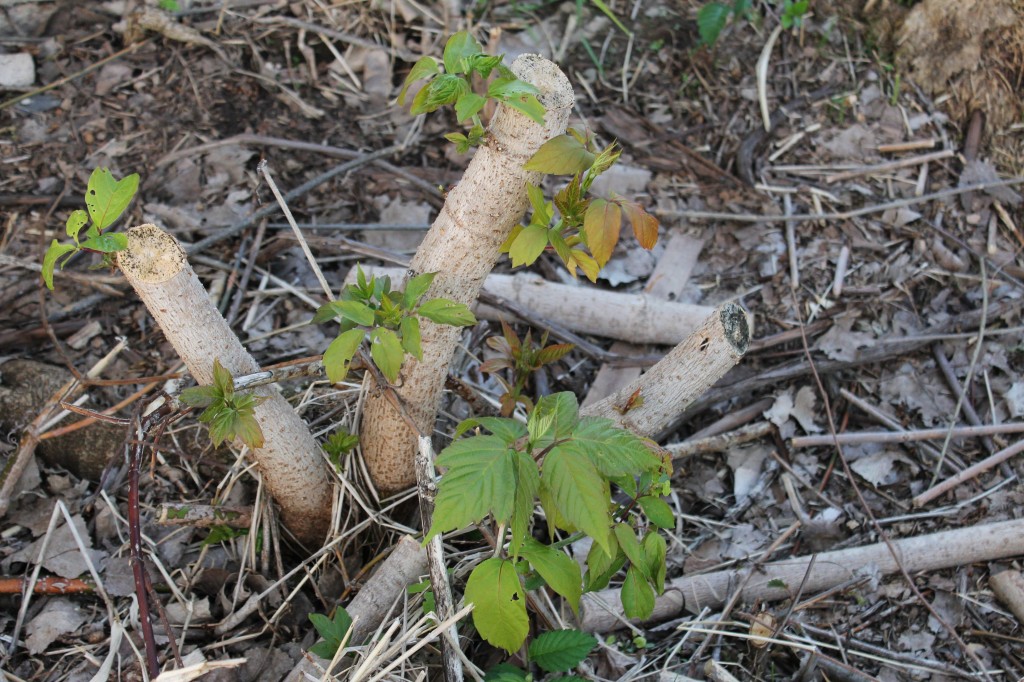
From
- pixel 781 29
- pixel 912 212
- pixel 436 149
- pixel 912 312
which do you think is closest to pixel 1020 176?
pixel 912 212

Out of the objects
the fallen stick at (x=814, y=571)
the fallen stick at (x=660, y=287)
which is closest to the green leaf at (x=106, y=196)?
the fallen stick at (x=814, y=571)

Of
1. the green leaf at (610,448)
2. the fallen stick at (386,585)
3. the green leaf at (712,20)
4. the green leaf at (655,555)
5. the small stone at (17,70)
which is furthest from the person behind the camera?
the green leaf at (712,20)

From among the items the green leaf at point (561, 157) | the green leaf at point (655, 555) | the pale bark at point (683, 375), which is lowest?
the green leaf at point (655, 555)

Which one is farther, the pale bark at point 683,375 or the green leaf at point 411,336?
the pale bark at point 683,375

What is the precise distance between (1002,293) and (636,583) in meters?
2.40

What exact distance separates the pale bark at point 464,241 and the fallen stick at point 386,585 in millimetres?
335

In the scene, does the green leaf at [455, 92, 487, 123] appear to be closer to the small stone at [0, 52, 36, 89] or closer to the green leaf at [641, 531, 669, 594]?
the green leaf at [641, 531, 669, 594]

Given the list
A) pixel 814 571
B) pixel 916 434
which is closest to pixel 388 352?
pixel 814 571

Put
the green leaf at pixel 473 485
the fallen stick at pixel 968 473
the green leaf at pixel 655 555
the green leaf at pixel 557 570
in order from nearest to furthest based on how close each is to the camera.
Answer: the green leaf at pixel 473 485 < the green leaf at pixel 557 570 < the green leaf at pixel 655 555 < the fallen stick at pixel 968 473

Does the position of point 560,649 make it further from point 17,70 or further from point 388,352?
point 17,70

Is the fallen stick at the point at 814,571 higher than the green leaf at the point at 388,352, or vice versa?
the green leaf at the point at 388,352

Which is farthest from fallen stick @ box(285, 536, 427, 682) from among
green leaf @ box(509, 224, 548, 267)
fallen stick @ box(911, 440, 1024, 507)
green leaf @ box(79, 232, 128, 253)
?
fallen stick @ box(911, 440, 1024, 507)

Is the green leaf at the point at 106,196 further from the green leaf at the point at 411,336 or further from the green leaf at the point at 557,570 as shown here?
the green leaf at the point at 557,570

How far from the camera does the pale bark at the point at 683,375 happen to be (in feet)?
6.70
